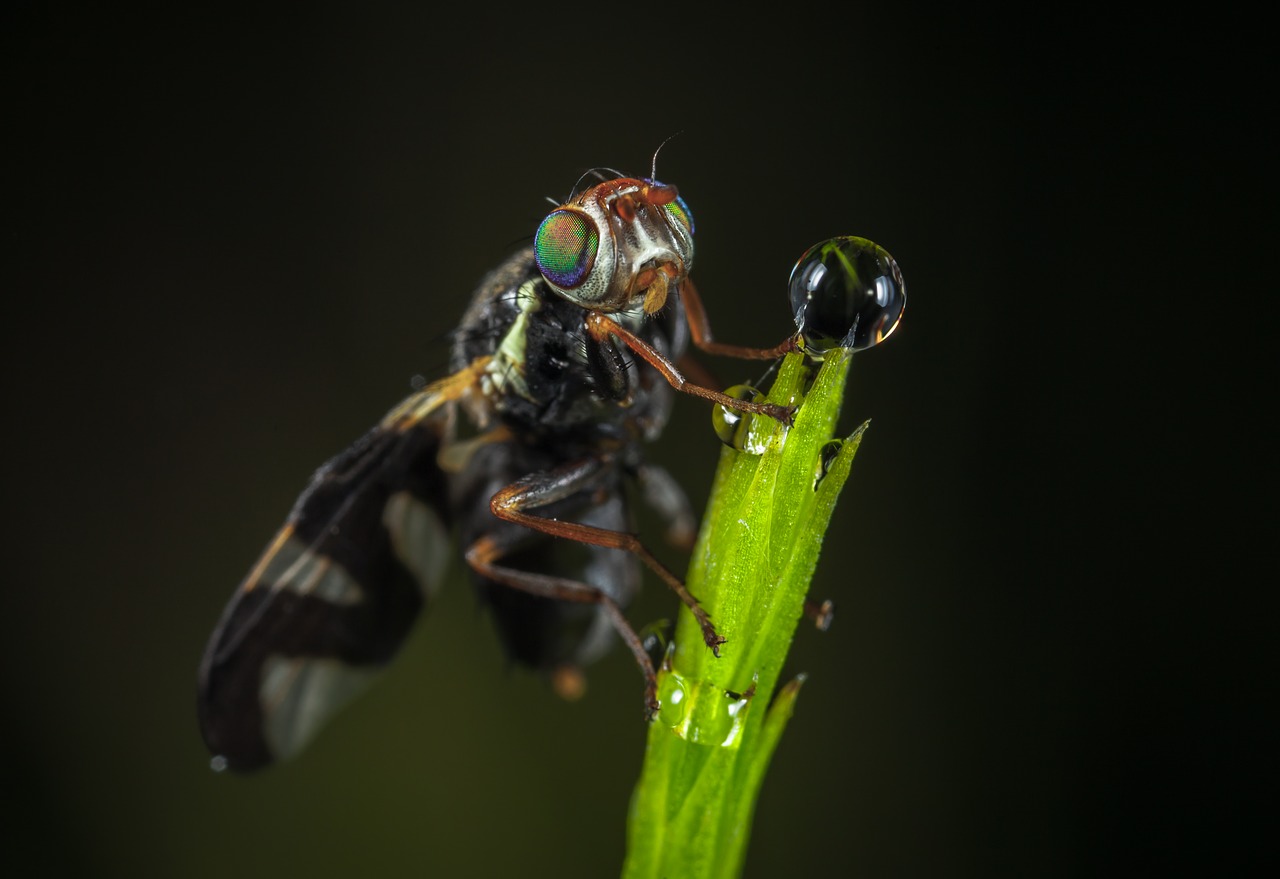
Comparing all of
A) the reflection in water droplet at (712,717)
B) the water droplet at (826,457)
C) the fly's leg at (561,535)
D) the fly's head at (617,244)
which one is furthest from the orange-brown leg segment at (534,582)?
the water droplet at (826,457)

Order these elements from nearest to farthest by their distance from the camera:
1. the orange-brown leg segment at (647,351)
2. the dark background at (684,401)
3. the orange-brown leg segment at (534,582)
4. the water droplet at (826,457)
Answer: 1. the water droplet at (826,457)
2. the orange-brown leg segment at (647,351)
3. the orange-brown leg segment at (534,582)
4. the dark background at (684,401)

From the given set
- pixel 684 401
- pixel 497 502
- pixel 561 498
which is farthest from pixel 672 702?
pixel 684 401

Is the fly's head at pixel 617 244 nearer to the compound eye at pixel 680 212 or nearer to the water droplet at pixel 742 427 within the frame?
the compound eye at pixel 680 212

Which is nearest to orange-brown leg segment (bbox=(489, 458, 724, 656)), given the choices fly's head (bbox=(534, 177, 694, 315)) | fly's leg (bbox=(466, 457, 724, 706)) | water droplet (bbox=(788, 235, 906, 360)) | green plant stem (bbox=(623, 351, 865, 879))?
fly's leg (bbox=(466, 457, 724, 706))

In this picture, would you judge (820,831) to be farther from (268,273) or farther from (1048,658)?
(268,273)

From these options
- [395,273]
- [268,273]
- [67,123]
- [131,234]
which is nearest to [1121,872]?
[395,273]
